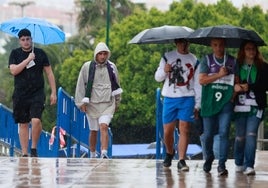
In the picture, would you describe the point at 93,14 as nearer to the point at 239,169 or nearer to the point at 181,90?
the point at 181,90

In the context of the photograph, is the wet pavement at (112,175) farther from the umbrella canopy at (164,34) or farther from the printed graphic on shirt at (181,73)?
the umbrella canopy at (164,34)

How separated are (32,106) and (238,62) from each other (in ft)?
12.5

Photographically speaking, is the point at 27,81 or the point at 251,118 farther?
the point at 27,81

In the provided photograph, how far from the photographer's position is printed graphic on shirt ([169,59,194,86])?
10.8m

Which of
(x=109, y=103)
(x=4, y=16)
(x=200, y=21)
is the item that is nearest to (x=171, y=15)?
(x=200, y=21)

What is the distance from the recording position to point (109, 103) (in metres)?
13.3

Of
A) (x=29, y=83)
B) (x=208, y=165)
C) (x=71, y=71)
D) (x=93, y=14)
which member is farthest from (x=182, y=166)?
(x=93, y=14)

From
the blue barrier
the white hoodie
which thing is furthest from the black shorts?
the blue barrier

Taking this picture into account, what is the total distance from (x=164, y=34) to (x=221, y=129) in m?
1.82

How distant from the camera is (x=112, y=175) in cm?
998

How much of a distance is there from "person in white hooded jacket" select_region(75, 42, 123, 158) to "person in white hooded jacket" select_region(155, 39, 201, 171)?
2456mm

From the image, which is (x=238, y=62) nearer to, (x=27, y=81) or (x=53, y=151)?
(x=27, y=81)

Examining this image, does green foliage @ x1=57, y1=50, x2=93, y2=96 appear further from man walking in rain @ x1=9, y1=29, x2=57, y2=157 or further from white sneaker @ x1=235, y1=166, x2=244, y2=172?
white sneaker @ x1=235, y1=166, x2=244, y2=172

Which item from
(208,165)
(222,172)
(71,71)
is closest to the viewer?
(222,172)
